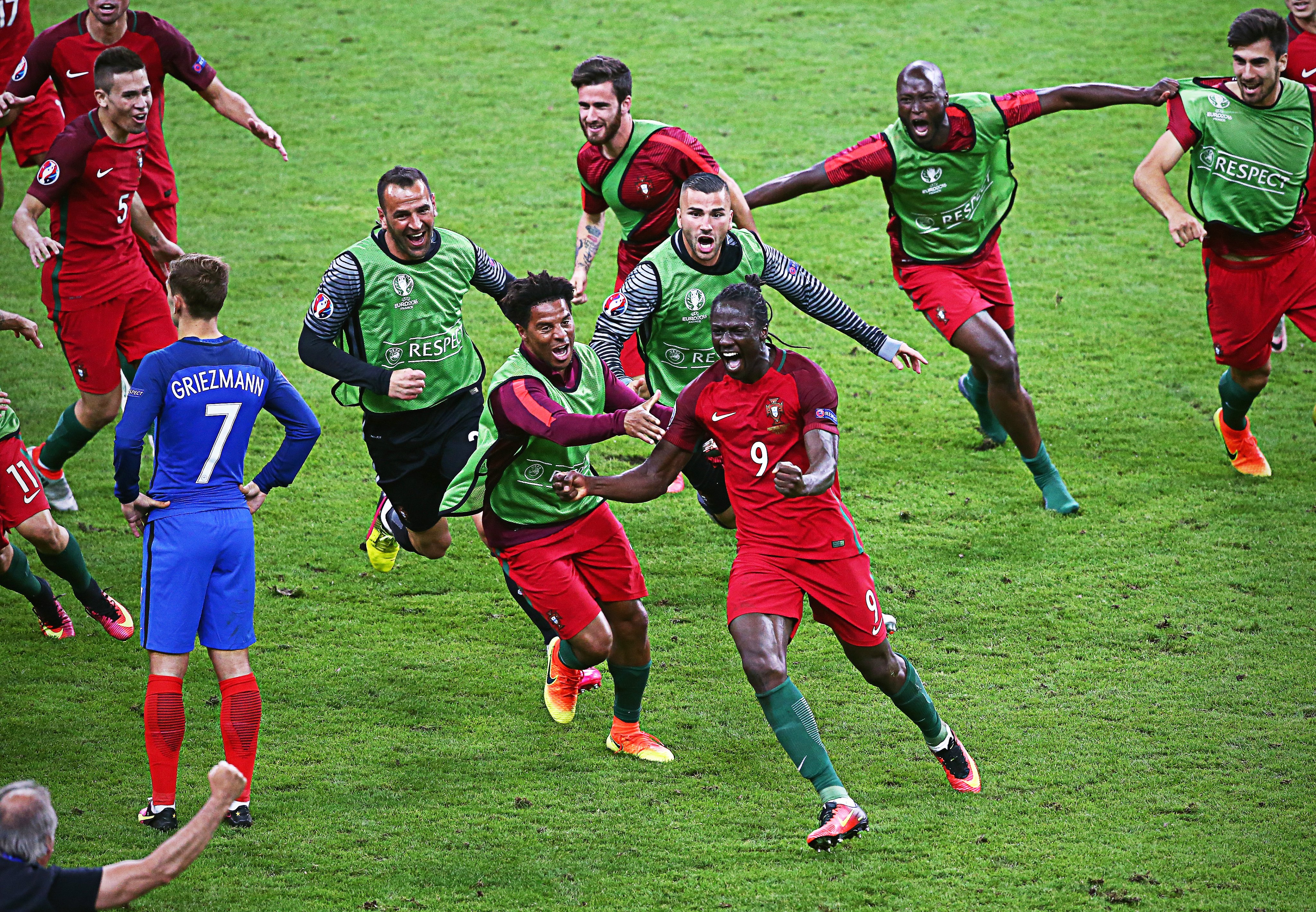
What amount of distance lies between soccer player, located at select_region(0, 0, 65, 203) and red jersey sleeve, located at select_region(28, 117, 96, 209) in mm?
3633

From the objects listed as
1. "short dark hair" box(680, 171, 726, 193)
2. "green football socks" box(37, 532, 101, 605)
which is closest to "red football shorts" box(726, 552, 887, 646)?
"short dark hair" box(680, 171, 726, 193)

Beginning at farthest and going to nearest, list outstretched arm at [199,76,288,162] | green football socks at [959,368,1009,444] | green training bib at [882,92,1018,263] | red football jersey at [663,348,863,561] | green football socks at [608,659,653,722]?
green football socks at [959,368,1009,444] → outstretched arm at [199,76,288,162] → green training bib at [882,92,1018,263] → green football socks at [608,659,653,722] → red football jersey at [663,348,863,561]

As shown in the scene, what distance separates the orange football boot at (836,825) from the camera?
5262mm

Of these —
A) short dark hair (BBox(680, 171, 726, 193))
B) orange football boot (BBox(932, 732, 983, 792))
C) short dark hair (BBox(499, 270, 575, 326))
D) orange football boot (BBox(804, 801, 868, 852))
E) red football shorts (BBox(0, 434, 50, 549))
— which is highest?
short dark hair (BBox(680, 171, 726, 193))

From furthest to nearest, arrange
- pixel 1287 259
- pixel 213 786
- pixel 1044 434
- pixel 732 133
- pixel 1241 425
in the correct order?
pixel 732 133 → pixel 1044 434 → pixel 1241 425 → pixel 1287 259 → pixel 213 786

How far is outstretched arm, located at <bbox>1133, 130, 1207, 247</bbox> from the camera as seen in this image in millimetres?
7605

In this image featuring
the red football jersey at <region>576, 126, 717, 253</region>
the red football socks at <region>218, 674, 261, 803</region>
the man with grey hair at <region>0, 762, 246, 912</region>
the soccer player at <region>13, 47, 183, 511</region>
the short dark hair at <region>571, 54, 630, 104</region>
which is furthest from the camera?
the red football jersey at <region>576, 126, 717, 253</region>

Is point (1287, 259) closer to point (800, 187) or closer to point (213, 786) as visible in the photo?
point (800, 187)

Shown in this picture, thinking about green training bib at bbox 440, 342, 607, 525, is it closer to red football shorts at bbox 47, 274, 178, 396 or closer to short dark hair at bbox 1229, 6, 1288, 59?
red football shorts at bbox 47, 274, 178, 396

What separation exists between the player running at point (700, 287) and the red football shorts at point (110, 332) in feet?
10.0

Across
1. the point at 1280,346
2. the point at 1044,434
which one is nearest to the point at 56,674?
the point at 1044,434

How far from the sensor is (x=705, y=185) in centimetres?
680

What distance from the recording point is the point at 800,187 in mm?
8367

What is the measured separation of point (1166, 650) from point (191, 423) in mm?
4931
